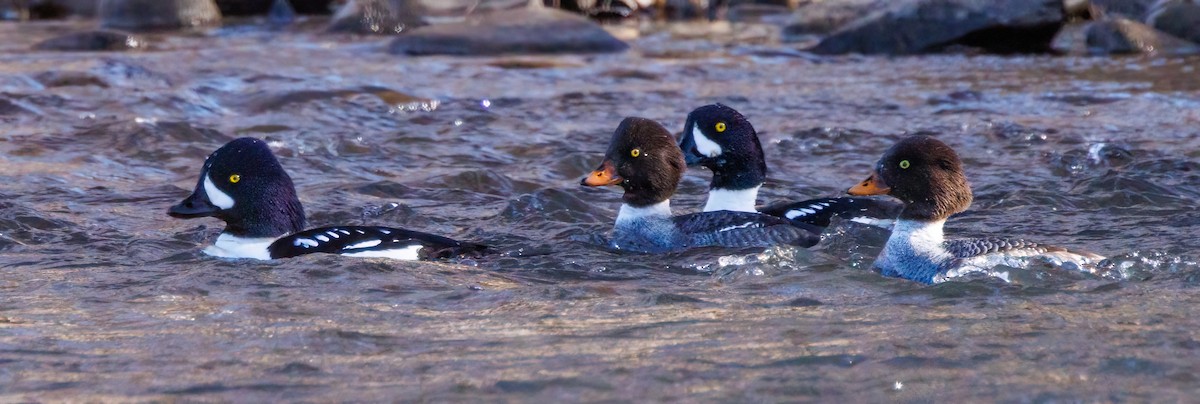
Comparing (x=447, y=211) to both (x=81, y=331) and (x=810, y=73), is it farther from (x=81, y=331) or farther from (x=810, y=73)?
(x=810, y=73)

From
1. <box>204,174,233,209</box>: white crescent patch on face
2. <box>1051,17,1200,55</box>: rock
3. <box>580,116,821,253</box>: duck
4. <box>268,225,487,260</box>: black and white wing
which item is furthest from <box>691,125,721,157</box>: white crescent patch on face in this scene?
<box>1051,17,1200,55</box>: rock

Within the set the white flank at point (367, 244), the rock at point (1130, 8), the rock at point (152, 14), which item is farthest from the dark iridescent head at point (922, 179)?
the rock at point (152, 14)

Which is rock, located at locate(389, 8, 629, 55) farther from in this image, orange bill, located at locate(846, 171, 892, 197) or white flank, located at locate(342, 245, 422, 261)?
orange bill, located at locate(846, 171, 892, 197)

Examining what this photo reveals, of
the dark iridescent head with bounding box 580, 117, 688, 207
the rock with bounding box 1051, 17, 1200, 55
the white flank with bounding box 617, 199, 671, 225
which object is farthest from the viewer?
the rock with bounding box 1051, 17, 1200, 55

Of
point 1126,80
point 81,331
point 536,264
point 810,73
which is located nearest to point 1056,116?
point 1126,80

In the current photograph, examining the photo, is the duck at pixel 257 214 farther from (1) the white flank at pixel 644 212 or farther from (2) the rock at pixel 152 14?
(2) the rock at pixel 152 14

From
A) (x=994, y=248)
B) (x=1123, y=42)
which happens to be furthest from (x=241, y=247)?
(x=1123, y=42)

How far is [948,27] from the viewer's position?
15.3 metres

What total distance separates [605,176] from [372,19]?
12.2 meters

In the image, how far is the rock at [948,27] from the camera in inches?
601

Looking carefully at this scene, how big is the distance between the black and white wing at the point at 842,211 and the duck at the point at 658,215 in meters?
0.32

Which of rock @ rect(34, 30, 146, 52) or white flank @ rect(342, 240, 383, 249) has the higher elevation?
white flank @ rect(342, 240, 383, 249)

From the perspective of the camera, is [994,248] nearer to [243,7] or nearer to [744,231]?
[744,231]

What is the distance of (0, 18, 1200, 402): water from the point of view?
4.33 metres
